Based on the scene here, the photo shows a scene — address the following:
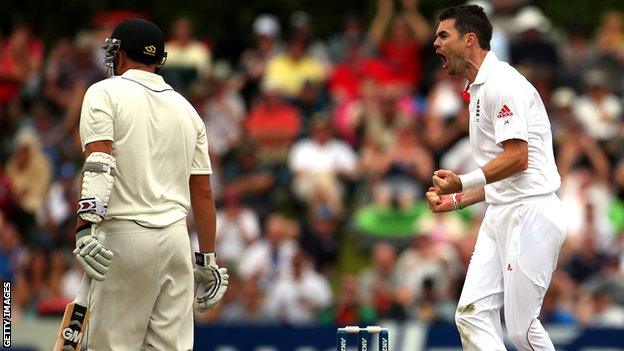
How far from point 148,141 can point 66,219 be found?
30.1 ft

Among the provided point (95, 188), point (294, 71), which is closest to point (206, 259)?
point (95, 188)

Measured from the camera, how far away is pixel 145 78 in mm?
8688

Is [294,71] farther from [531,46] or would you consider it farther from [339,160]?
[531,46]

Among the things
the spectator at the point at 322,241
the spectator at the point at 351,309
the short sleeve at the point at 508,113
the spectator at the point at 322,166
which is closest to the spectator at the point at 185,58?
the spectator at the point at 322,166

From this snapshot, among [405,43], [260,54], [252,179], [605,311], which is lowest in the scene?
[605,311]

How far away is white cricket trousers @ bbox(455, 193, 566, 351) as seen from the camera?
8945 millimetres

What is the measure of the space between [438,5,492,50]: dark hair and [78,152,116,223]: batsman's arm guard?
8.33 ft

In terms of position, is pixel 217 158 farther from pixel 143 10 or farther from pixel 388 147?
pixel 143 10

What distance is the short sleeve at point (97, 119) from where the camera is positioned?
8320 mm

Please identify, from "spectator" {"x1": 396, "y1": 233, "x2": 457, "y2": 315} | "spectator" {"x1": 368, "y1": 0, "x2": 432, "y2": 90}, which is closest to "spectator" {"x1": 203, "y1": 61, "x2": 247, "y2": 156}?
"spectator" {"x1": 368, "y1": 0, "x2": 432, "y2": 90}

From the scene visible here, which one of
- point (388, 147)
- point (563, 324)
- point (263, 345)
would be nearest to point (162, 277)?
point (263, 345)

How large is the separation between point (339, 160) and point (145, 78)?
875 centimetres

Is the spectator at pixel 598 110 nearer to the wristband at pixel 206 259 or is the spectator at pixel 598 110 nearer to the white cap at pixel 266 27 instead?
the white cap at pixel 266 27

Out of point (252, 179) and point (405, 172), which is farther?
point (252, 179)
